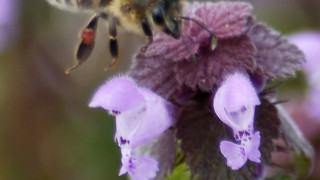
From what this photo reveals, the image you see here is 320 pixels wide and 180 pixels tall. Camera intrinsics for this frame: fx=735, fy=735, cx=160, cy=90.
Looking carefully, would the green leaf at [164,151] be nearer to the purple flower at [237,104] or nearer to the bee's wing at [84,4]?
the purple flower at [237,104]

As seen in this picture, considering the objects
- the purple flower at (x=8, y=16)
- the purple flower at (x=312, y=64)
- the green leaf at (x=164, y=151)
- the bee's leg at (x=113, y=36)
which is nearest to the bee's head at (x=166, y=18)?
the bee's leg at (x=113, y=36)

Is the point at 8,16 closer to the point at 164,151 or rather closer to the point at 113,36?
the point at 113,36

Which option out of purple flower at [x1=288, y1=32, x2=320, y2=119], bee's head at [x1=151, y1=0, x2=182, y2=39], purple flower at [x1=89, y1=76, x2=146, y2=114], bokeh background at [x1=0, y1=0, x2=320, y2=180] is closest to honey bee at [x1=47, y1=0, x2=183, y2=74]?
bee's head at [x1=151, y1=0, x2=182, y2=39]

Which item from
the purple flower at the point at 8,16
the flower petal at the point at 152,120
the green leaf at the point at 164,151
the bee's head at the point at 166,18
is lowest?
the green leaf at the point at 164,151

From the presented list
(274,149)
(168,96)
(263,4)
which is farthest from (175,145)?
(263,4)

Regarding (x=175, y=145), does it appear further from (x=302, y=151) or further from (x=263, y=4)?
(x=263, y=4)

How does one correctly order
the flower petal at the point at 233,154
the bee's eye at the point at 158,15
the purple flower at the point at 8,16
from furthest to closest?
the purple flower at the point at 8,16
the bee's eye at the point at 158,15
the flower petal at the point at 233,154

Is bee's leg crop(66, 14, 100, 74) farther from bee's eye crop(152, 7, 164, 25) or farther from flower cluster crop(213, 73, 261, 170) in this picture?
Result: flower cluster crop(213, 73, 261, 170)
